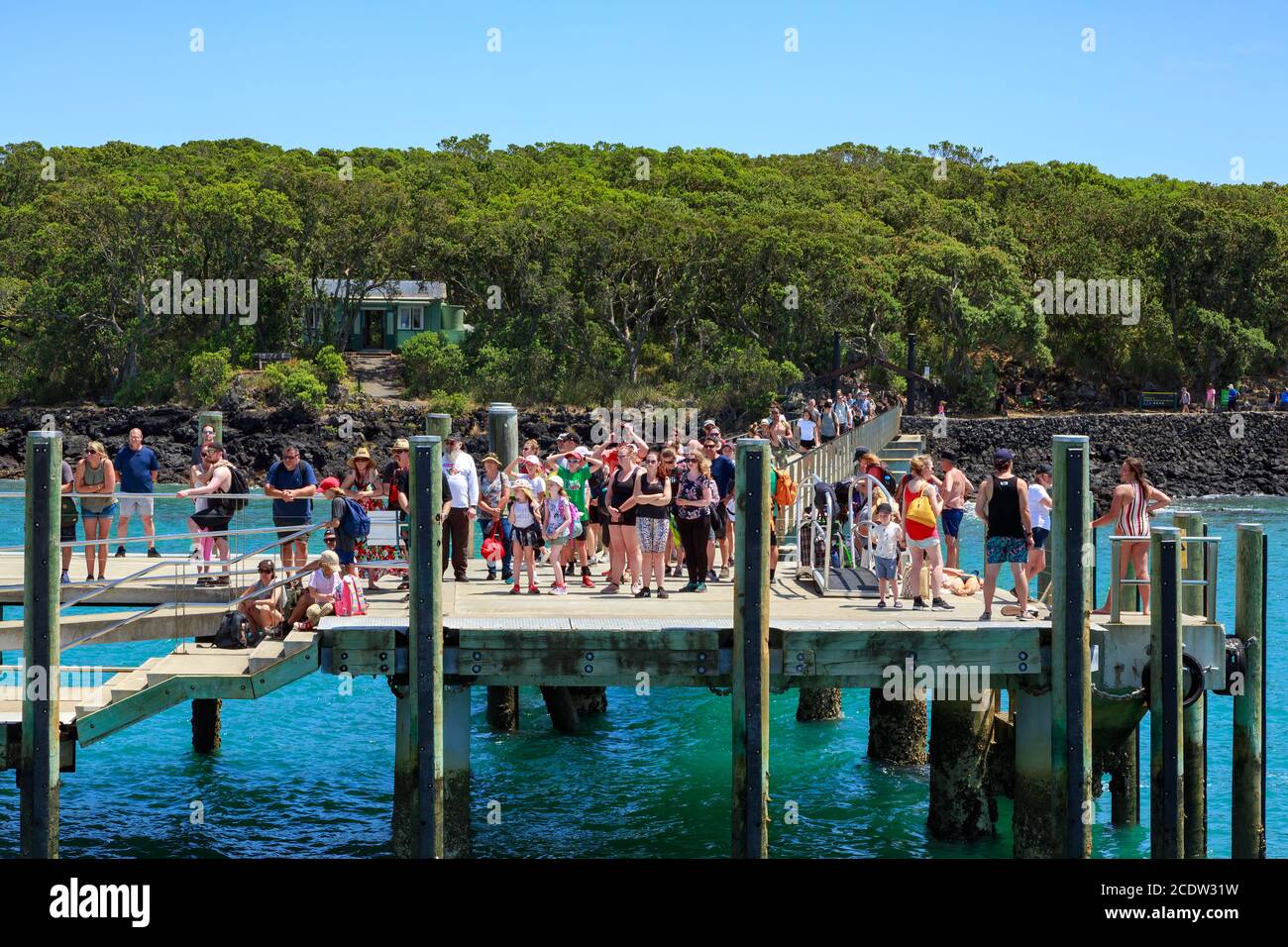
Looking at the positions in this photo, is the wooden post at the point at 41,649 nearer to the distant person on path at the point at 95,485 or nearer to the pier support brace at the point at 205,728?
the distant person on path at the point at 95,485

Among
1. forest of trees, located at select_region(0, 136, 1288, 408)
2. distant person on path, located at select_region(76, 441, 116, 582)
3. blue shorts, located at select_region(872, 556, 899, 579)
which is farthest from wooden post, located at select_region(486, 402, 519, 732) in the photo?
forest of trees, located at select_region(0, 136, 1288, 408)

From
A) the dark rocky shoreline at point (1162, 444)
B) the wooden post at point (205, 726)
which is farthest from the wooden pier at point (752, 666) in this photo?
the dark rocky shoreline at point (1162, 444)

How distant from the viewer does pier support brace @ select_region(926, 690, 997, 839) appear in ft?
53.3

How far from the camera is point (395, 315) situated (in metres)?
77.4

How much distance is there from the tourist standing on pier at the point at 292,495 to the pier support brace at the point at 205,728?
5.49 meters

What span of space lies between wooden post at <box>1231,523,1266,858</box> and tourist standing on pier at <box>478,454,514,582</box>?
280 inches

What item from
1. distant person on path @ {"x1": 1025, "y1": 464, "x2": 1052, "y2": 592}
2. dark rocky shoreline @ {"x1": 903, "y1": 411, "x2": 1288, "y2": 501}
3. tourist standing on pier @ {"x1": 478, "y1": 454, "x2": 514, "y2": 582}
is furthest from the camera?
dark rocky shoreline @ {"x1": 903, "y1": 411, "x2": 1288, "y2": 501}

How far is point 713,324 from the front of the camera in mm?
70750

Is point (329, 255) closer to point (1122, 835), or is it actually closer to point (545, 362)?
point (545, 362)

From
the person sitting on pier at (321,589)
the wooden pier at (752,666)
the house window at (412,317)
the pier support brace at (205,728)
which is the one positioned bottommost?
the pier support brace at (205,728)

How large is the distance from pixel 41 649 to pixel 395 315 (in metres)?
65.5

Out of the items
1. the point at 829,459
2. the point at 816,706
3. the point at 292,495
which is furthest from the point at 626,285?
the point at 292,495

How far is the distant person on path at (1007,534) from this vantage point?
1451 centimetres

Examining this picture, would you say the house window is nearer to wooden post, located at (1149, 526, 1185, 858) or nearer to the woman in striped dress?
the woman in striped dress
